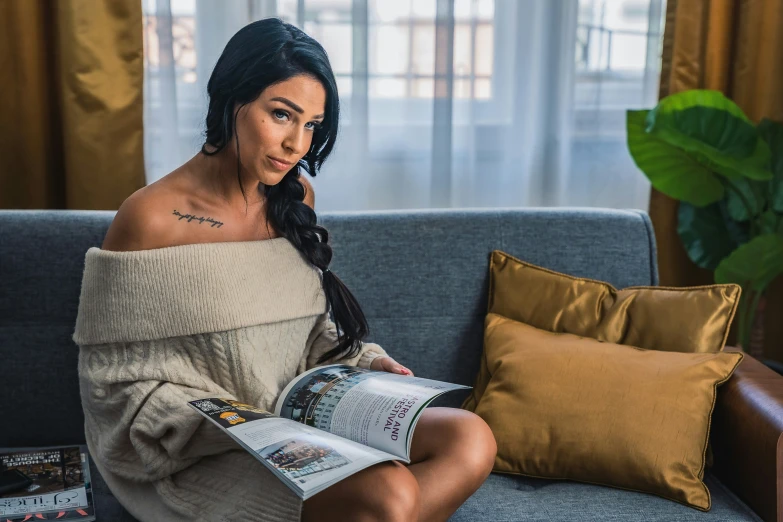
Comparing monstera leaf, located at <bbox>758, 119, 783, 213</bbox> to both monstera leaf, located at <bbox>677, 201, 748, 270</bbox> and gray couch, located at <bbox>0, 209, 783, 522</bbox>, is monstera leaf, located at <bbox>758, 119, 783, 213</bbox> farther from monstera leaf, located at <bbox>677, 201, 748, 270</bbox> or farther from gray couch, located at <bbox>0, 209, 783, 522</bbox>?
gray couch, located at <bbox>0, 209, 783, 522</bbox>

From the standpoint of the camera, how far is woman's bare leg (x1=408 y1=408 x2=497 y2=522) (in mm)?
1372

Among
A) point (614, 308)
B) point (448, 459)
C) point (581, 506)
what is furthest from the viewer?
point (614, 308)

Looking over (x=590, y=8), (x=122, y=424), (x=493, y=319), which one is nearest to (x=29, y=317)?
(x=122, y=424)

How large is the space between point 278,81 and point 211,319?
1.42 ft

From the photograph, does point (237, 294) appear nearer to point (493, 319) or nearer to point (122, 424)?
point (122, 424)

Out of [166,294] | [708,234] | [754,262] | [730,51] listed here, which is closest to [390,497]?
[166,294]

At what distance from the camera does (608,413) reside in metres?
1.63

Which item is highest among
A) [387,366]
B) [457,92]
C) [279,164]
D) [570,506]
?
[457,92]

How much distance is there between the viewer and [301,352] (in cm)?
165

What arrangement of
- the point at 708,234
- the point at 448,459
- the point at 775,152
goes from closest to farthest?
the point at 448,459 < the point at 775,152 < the point at 708,234

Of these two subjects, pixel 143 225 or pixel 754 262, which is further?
pixel 754 262

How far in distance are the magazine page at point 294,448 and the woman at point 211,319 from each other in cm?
11

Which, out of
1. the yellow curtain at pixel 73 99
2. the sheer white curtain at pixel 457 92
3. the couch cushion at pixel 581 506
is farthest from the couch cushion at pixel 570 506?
the sheer white curtain at pixel 457 92

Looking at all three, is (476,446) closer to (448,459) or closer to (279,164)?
(448,459)
